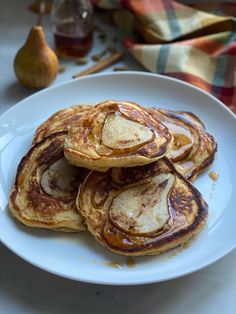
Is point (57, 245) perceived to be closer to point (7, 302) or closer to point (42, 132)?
point (7, 302)

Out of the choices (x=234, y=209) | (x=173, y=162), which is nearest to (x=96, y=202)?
(x=173, y=162)

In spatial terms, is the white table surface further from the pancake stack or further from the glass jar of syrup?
the glass jar of syrup

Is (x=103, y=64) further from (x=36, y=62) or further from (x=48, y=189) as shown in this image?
(x=48, y=189)

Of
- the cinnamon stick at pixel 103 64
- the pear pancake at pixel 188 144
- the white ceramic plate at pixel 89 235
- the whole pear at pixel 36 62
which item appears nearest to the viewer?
the white ceramic plate at pixel 89 235

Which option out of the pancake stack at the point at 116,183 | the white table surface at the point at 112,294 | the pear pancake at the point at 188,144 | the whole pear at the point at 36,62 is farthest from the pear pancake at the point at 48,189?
the whole pear at the point at 36,62

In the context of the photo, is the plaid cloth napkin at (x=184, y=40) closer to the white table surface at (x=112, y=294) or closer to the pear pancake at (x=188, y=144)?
the pear pancake at (x=188, y=144)

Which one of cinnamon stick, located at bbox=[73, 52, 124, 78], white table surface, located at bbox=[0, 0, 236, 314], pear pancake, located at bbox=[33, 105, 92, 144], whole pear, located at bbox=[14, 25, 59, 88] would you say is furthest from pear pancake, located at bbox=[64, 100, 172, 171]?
cinnamon stick, located at bbox=[73, 52, 124, 78]
